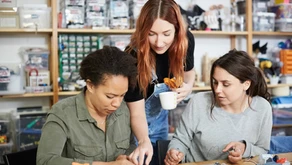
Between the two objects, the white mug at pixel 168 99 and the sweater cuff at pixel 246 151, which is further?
the white mug at pixel 168 99

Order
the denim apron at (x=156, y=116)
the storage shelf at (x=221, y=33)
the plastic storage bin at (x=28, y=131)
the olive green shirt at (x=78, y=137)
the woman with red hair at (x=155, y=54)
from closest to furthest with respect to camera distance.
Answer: the olive green shirt at (x=78, y=137), the woman with red hair at (x=155, y=54), the denim apron at (x=156, y=116), the plastic storage bin at (x=28, y=131), the storage shelf at (x=221, y=33)

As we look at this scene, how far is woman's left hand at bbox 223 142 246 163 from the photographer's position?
1.60 meters

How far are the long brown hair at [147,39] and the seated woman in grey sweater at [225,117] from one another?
0.65 ft

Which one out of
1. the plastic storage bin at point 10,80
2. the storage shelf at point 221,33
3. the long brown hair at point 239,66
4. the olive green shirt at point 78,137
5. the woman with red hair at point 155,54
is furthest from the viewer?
the storage shelf at point 221,33

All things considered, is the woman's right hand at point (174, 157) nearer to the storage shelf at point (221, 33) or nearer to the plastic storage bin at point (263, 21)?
the storage shelf at point (221, 33)

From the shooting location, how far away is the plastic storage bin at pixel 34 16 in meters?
3.00

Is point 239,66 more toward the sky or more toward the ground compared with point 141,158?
more toward the sky

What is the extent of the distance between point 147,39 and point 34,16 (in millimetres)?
1561

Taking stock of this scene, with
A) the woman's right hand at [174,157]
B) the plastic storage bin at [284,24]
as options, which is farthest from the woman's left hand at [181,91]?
the plastic storage bin at [284,24]

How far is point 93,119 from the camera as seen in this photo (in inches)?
61.4

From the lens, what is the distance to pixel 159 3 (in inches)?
70.2

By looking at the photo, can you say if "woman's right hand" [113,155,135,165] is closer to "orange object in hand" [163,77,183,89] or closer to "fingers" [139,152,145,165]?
"fingers" [139,152,145,165]

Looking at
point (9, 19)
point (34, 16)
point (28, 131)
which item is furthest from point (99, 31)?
point (28, 131)

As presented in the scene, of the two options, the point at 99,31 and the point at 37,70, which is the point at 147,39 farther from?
the point at 37,70
